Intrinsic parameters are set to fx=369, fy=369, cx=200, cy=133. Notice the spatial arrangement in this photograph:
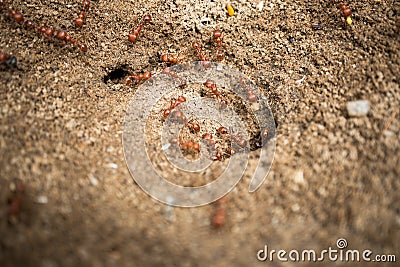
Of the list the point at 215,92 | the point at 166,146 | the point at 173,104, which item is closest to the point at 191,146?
the point at 166,146

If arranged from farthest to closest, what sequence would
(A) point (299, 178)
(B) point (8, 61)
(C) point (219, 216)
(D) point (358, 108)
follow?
1. (B) point (8, 61)
2. (D) point (358, 108)
3. (A) point (299, 178)
4. (C) point (219, 216)

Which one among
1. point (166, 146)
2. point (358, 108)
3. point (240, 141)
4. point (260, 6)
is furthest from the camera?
point (260, 6)

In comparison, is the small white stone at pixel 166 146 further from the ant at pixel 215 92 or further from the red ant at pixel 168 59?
the red ant at pixel 168 59

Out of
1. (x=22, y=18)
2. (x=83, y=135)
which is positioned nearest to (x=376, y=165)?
(x=83, y=135)

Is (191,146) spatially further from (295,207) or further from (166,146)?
(295,207)

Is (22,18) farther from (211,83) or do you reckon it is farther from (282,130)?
(282,130)

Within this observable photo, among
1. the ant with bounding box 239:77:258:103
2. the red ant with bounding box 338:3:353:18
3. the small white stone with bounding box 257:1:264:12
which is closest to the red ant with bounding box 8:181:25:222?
the ant with bounding box 239:77:258:103
